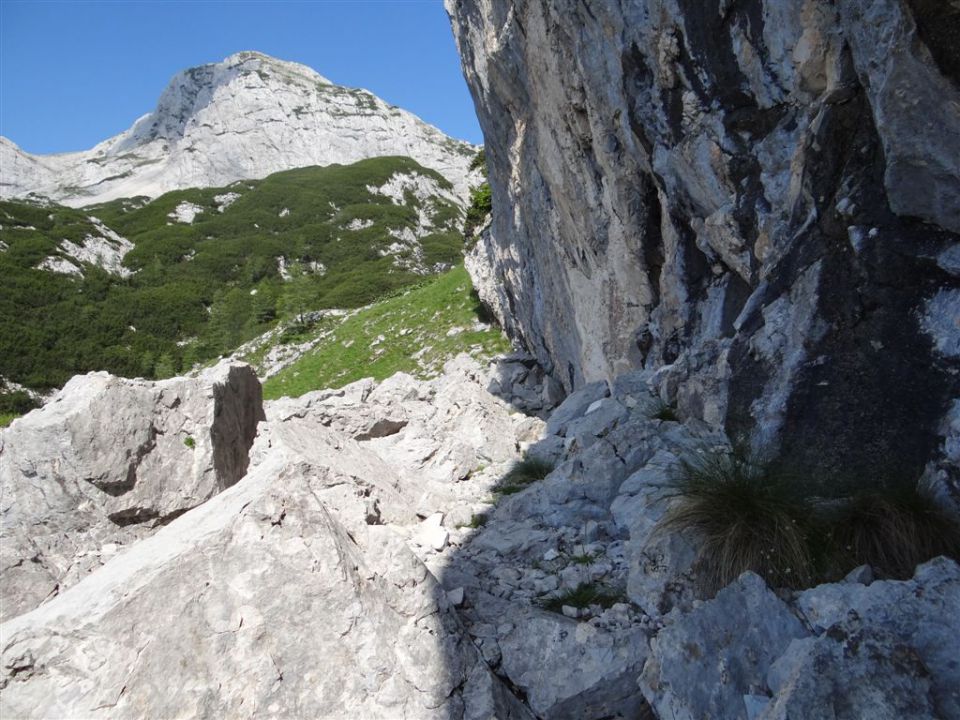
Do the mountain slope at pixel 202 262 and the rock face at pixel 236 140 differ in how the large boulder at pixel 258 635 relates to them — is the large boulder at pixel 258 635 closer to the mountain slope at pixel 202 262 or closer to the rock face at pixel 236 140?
the mountain slope at pixel 202 262

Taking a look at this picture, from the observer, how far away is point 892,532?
338 cm

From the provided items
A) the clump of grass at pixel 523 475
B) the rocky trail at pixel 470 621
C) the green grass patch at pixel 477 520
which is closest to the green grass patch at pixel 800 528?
the rocky trail at pixel 470 621

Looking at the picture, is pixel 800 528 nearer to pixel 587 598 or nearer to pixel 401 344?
pixel 587 598

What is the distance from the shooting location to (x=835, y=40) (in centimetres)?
504

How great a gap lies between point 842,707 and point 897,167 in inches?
138

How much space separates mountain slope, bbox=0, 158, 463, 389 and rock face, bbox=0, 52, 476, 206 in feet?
58.6

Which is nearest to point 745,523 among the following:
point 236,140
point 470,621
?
point 470,621

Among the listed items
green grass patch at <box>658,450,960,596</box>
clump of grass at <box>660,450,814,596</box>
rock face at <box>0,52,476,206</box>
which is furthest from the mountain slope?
green grass patch at <box>658,450,960,596</box>

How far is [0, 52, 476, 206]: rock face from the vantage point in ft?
377

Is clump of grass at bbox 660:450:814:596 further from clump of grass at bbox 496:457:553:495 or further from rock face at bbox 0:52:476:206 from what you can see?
rock face at bbox 0:52:476:206

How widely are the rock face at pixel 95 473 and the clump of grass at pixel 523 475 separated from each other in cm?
479

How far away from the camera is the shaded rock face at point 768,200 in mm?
3955

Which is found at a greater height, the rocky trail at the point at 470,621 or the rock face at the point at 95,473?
the rock face at the point at 95,473

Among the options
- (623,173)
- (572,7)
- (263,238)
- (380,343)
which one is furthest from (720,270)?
(263,238)
